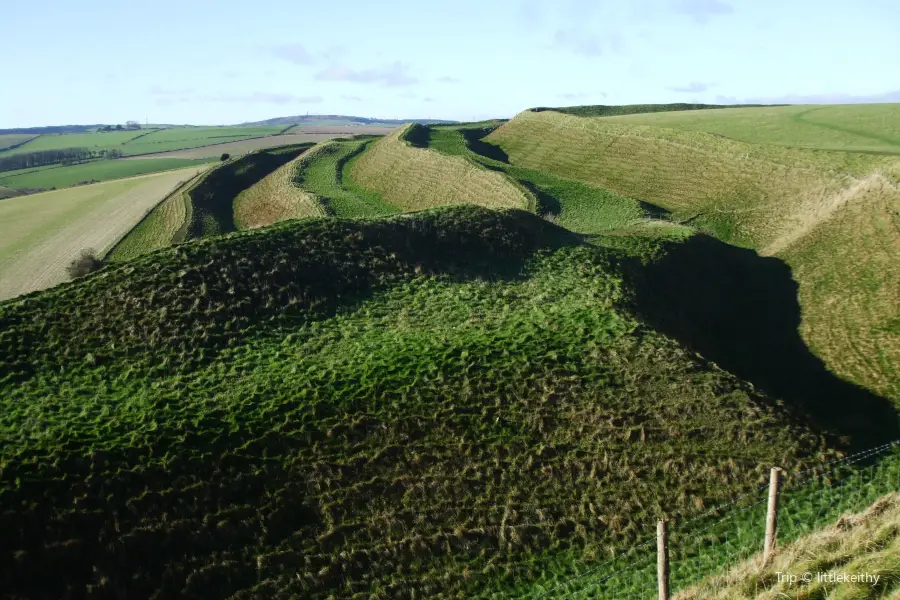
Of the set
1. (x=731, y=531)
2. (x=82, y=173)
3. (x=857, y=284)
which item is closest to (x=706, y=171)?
(x=857, y=284)

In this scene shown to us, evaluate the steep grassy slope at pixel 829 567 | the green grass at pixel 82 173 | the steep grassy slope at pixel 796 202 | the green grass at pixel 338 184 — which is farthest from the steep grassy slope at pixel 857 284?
the green grass at pixel 82 173

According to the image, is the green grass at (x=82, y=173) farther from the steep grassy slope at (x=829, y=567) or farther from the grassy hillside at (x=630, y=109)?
the steep grassy slope at (x=829, y=567)

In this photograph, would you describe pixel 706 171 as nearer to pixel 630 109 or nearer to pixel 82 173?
pixel 630 109

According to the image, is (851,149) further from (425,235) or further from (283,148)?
(283,148)

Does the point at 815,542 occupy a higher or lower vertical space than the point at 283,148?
lower

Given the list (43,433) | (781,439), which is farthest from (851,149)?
(43,433)

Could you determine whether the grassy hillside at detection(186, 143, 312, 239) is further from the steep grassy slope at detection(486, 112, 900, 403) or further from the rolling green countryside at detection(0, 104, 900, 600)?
the steep grassy slope at detection(486, 112, 900, 403)
